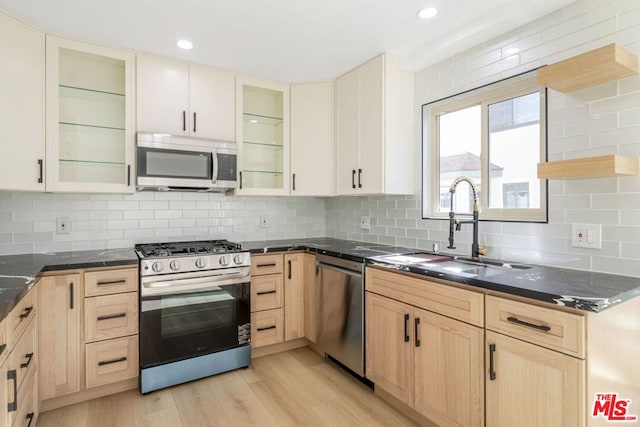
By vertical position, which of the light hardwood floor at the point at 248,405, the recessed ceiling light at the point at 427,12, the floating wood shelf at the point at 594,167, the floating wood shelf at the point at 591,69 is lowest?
the light hardwood floor at the point at 248,405

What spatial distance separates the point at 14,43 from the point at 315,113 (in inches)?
85.3

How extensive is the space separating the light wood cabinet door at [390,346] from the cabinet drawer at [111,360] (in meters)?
1.59

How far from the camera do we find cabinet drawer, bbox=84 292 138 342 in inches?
87.1

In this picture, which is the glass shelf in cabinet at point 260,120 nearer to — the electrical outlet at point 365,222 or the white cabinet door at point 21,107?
the electrical outlet at point 365,222

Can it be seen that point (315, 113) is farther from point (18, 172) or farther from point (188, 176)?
point (18, 172)

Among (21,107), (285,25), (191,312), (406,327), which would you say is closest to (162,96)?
(21,107)

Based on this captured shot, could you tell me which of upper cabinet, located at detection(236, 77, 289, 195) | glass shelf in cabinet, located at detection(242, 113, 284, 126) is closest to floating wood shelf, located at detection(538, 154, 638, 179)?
upper cabinet, located at detection(236, 77, 289, 195)

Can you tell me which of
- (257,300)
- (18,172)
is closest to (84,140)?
(18,172)

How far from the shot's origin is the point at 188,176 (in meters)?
2.73

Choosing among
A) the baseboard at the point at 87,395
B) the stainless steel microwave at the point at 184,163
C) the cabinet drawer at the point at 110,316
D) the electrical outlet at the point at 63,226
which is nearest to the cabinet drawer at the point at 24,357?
the cabinet drawer at the point at 110,316

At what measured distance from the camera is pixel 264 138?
3.30 meters

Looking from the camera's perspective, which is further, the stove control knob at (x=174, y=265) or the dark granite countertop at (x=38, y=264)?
the stove control knob at (x=174, y=265)

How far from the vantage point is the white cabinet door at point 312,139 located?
10.7 feet

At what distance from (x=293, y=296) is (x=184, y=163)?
1423mm
